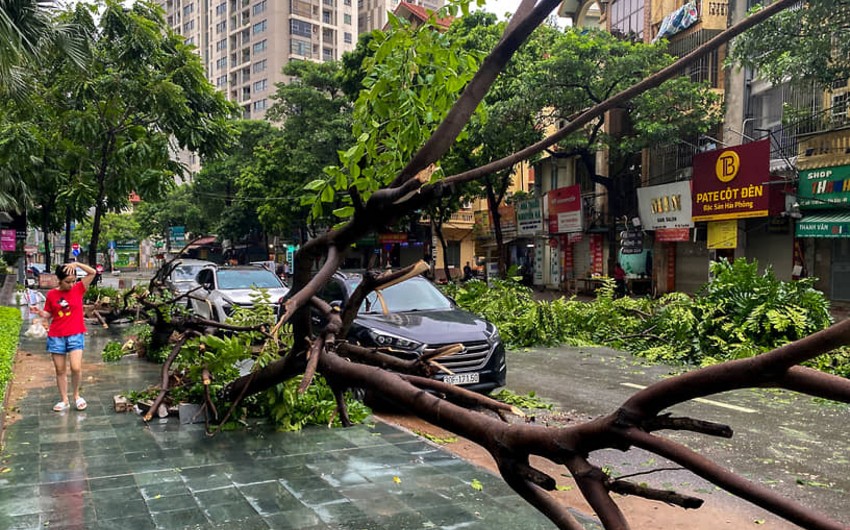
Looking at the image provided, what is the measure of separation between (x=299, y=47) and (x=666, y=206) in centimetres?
6005

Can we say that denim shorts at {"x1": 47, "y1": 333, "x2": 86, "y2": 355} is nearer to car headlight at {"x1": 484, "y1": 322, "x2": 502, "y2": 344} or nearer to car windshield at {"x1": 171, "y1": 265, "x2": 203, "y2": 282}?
car headlight at {"x1": 484, "y1": 322, "x2": 502, "y2": 344}

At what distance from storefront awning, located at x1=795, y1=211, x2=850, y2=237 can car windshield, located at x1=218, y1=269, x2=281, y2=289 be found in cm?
1437

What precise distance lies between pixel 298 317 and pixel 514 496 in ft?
7.46

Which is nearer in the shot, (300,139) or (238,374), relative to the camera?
(238,374)

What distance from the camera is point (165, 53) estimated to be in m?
Answer: 15.5

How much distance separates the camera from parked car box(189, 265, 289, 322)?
14.4 m

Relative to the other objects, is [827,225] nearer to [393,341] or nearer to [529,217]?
[393,341]

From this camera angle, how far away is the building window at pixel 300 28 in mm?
74125

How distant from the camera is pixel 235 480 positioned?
198 inches

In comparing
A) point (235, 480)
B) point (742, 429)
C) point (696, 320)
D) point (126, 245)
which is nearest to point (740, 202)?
point (696, 320)

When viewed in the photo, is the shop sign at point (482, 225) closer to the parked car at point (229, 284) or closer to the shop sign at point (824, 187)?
the shop sign at point (824, 187)

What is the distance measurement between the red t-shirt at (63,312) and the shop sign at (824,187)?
18.0 m

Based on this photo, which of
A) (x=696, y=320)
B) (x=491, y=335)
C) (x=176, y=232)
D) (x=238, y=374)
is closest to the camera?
(x=238, y=374)

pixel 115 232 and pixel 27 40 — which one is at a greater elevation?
pixel 27 40
